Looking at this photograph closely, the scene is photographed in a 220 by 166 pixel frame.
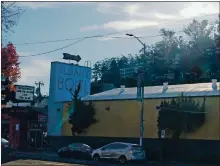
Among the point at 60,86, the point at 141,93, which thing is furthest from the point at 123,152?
the point at 60,86

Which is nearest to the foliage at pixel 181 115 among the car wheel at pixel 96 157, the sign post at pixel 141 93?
the sign post at pixel 141 93

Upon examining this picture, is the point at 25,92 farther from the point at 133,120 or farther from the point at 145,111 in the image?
the point at 145,111

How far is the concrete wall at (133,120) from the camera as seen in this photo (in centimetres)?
3753

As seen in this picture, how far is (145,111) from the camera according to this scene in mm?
42375

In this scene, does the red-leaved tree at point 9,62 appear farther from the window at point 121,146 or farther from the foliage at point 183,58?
the foliage at point 183,58

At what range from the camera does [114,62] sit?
112500 mm

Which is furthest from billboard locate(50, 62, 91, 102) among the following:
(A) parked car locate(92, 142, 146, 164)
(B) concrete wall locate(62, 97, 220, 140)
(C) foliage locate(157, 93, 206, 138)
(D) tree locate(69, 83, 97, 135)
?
(A) parked car locate(92, 142, 146, 164)

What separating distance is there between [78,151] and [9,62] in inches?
1021

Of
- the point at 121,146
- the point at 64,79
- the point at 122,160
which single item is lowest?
the point at 122,160

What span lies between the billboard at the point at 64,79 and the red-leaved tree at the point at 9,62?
127 ft

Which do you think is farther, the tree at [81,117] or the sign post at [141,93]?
the tree at [81,117]

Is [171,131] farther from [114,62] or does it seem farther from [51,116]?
[114,62]

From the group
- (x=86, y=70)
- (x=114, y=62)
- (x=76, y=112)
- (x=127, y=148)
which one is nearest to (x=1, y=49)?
(x=127, y=148)

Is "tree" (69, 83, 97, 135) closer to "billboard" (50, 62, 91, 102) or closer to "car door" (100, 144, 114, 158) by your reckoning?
"billboard" (50, 62, 91, 102)
